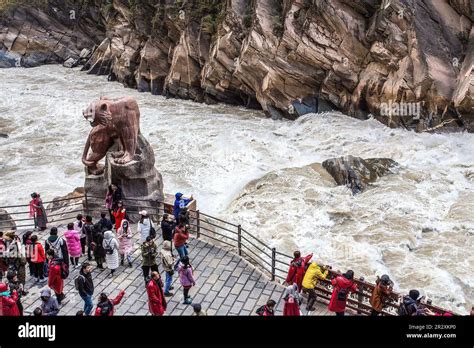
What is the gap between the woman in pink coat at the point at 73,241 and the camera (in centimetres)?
1317

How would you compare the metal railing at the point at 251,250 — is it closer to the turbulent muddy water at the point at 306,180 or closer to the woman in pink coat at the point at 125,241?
the woman in pink coat at the point at 125,241

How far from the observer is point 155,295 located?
10.5m

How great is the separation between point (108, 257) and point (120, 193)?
3.35 meters

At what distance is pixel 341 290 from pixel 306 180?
38.6 ft

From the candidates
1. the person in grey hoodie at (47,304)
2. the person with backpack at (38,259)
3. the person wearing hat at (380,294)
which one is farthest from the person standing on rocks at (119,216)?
the person wearing hat at (380,294)

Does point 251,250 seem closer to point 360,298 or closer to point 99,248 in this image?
point 360,298

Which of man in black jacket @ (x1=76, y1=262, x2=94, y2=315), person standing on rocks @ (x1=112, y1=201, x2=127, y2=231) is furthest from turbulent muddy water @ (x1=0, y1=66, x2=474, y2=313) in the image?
man in black jacket @ (x1=76, y1=262, x2=94, y2=315)

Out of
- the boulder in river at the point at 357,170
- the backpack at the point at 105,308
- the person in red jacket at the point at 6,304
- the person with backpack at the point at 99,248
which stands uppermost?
the backpack at the point at 105,308

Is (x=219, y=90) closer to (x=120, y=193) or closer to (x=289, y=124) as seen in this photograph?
(x=289, y=124)

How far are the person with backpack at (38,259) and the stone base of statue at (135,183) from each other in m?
3.69

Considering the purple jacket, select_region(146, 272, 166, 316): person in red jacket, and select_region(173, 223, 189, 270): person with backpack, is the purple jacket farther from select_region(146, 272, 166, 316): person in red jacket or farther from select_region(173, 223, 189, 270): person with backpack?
select_region(173, 223, 189, 270): person with backpack

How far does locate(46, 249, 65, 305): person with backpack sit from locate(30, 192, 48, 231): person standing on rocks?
3650 mm

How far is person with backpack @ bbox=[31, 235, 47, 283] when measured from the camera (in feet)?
41.6

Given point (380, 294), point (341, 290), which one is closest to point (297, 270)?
point (341, 290)
